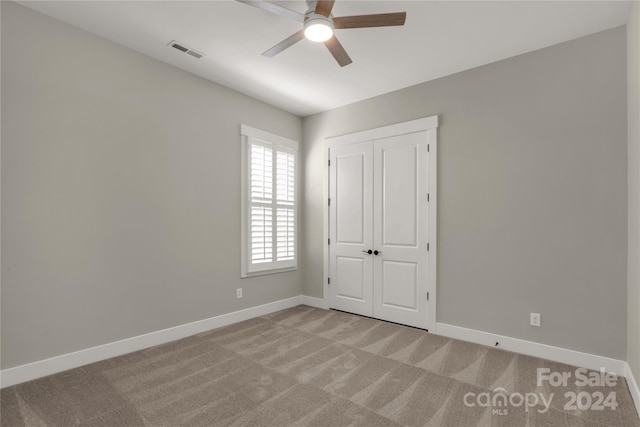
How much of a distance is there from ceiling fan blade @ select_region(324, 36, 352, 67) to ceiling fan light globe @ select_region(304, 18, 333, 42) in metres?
0.07

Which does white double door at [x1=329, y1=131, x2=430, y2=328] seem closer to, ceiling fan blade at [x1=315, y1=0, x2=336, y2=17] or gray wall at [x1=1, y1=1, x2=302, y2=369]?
gray wall at [x1=1, y1=1, x2=302, y2=369]

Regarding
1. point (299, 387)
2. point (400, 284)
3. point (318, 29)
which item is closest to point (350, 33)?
point (318, 29)

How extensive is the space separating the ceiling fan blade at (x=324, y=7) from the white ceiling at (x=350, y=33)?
1.02 feet

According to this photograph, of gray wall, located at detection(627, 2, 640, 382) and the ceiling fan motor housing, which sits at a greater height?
the ceiling fan motor housing

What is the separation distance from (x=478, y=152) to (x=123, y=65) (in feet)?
12.2

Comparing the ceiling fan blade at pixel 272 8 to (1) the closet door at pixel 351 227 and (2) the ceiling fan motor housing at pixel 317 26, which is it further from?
(1) the closet door at pixel 351 227

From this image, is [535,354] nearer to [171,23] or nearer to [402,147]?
[402,147]

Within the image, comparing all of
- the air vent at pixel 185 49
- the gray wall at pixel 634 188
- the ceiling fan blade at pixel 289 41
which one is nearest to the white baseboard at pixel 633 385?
the gray wall at pixel 634 188

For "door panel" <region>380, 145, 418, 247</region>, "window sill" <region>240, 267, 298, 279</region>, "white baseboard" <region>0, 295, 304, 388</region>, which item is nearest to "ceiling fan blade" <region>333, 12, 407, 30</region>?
"door panel" <region>380, 145, 418, 247</region>

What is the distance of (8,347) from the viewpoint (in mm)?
2400

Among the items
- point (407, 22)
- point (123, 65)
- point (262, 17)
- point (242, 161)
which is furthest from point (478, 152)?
point (123, 65)

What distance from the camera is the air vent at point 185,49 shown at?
9.84 ft

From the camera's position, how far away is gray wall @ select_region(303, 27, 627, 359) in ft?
8.87

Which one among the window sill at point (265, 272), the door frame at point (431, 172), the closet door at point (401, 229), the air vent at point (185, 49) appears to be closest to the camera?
the air vent at point (185, 49)
